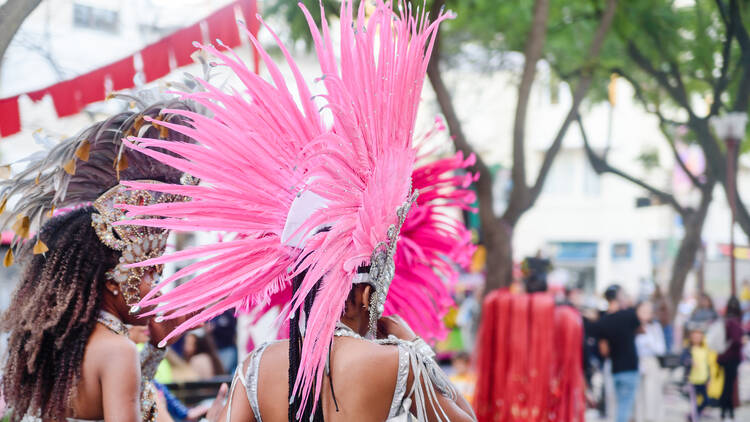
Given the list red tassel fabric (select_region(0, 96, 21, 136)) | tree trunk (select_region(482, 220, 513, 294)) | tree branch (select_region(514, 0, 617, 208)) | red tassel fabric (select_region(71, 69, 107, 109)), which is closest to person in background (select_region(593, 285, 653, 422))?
tree trunk (select_region(482, 220, 513, 294))

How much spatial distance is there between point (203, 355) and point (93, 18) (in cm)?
471

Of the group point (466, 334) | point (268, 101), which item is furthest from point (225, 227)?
point (466, 334)

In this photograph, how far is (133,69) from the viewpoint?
3998 mm

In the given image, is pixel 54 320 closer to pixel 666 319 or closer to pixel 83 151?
pixel 83 151

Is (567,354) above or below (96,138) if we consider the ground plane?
below

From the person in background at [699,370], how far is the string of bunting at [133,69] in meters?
8.07

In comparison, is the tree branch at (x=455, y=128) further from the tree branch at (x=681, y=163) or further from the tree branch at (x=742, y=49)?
the tree branch at (x=681, y=163)

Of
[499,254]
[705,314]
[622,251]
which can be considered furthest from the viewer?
[622,251]

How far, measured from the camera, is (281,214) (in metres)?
2.12

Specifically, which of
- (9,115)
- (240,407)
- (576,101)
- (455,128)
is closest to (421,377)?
(240,407)

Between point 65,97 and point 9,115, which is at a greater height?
point 65,97

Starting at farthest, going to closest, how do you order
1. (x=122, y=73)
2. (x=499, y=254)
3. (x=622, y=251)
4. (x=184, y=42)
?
(x=622, y=251) < (x=499, y=254) < (x=122, y=73) < (x=184, y=42)

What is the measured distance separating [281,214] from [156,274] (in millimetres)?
610

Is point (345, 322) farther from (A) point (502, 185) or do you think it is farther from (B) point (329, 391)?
(A) point (502, 185)
